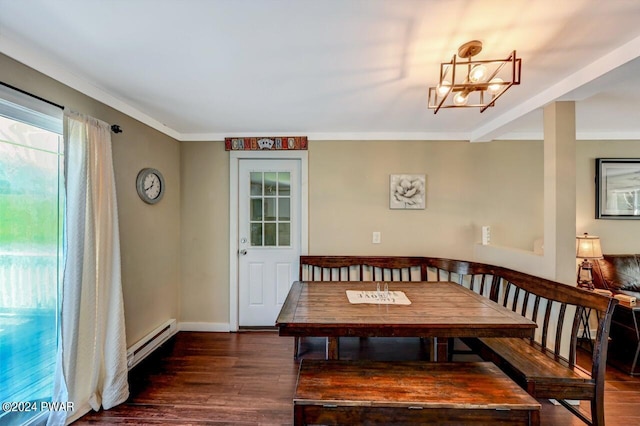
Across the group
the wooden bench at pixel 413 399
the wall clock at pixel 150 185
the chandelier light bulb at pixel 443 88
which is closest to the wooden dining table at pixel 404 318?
the wooden bench at pixel 413 399

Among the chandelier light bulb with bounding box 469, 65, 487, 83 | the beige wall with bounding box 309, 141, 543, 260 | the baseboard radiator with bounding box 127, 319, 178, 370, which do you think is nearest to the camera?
the chandelier light bulb with bounding box 469, 65, 487, 83

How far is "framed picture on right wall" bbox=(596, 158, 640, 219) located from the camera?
10.1 ft

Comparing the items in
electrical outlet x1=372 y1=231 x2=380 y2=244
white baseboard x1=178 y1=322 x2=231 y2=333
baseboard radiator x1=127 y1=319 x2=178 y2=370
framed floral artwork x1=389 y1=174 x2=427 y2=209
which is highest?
framed floral artwork x1=389 y1=174 x2=427 y2=209

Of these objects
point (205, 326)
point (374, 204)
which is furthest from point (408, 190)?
point (205, 326)

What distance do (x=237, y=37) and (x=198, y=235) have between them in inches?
94.6

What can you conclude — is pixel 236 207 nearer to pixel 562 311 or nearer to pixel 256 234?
pixel 256 234

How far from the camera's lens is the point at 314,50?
1629 millimetres

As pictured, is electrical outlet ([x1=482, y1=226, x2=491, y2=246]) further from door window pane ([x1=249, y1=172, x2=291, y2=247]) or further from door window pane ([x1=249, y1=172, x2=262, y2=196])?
door window pane ([x1=249, y1=172, x2=262, y2=196])

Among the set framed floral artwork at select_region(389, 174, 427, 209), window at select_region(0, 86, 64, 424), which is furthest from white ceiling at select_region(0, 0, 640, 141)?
framed floral artwork at select_region(389, 174, 427, 209)

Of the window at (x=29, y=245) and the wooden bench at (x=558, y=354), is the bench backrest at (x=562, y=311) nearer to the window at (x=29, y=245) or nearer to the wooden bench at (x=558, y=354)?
the wooden bench at (x=558, y=354)

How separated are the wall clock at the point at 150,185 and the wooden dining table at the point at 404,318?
171 centimetres

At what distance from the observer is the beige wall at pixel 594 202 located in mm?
3082

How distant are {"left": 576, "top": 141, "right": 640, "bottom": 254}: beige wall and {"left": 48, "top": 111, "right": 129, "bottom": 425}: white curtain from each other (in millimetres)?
4572

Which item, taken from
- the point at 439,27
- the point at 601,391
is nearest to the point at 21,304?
the point at 439,27
